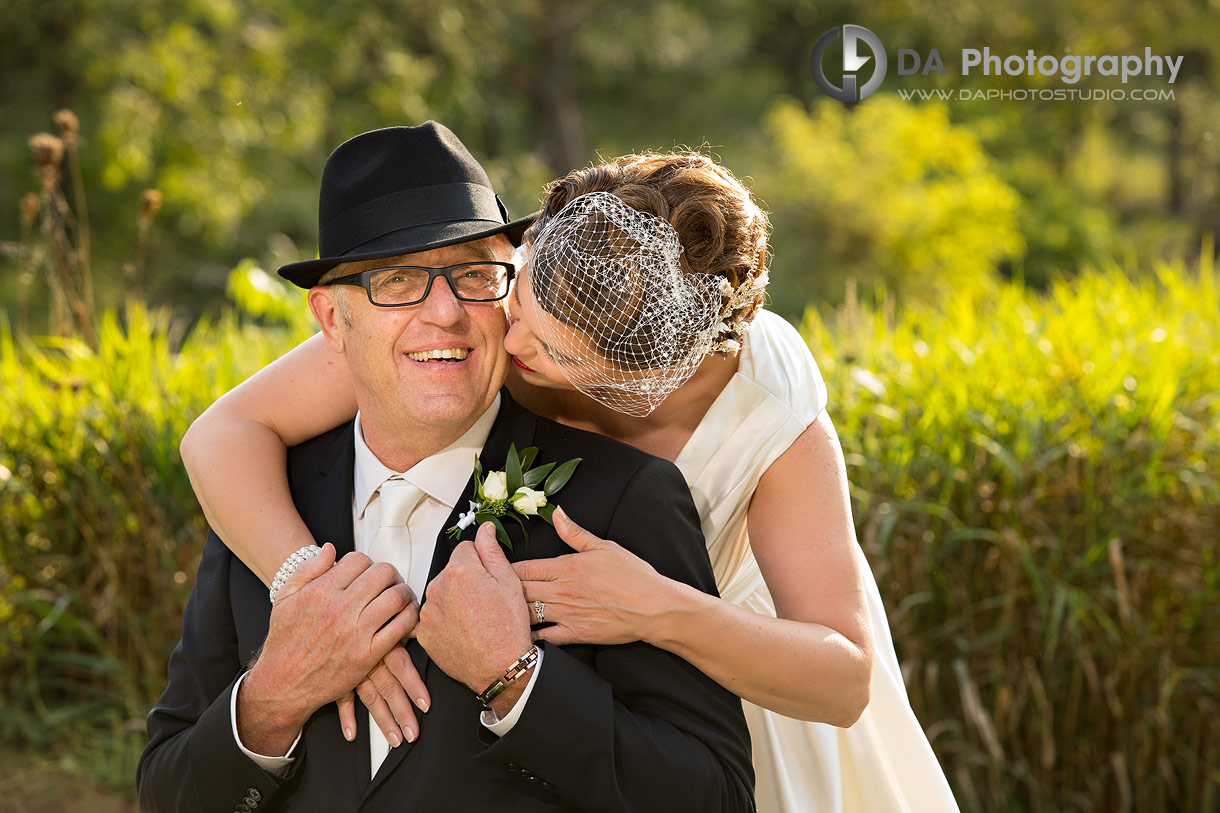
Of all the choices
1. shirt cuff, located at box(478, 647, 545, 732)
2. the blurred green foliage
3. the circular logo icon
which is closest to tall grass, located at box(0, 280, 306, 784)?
shirt cuff, located at box(478, 647, 545, 732)

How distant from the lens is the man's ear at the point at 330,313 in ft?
8.43

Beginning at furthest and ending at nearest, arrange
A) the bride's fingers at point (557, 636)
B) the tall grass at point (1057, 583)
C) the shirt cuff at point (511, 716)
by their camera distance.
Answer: the tall grass at point (1057, 583)
the bride's fingers at point (557, 636)
the shirt cuff at point (511, 716)

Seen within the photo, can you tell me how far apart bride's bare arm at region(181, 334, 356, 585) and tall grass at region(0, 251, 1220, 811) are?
1981mm

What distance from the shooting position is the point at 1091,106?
23922mm

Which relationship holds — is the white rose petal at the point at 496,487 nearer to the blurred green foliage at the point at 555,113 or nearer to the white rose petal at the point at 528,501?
the white rose petal at the point at 528,501

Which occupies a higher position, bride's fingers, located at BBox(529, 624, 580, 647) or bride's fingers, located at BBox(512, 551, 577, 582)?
bride's fingers, located at BBox(512, 551, 577, 582)

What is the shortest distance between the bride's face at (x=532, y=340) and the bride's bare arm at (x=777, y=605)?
0.41 metres

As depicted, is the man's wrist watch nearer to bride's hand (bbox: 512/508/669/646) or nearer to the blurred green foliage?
bride's hand (bbox: 512/508/669/646)

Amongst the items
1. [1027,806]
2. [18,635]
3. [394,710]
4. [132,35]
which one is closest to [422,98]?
[132,35]

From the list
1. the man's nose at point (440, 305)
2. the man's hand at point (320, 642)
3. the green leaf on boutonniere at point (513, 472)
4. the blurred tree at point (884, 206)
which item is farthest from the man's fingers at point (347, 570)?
the blurred tree at point (884, 206)

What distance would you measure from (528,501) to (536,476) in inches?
4.0

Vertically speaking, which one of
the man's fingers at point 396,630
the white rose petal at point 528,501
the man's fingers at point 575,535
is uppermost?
the white rose petal at point 528,501

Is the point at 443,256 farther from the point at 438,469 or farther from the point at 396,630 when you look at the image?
the point at 396,630

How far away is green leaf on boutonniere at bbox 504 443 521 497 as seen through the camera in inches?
95.1
